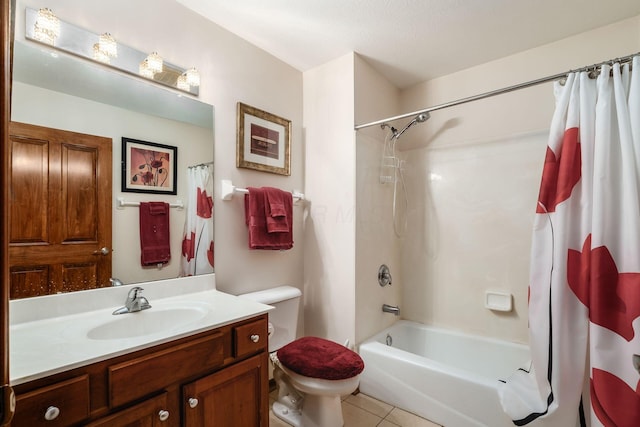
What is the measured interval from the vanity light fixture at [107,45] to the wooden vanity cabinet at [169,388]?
130 centimetres

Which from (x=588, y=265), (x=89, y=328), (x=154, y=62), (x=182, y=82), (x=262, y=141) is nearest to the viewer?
(x=89, y=328)

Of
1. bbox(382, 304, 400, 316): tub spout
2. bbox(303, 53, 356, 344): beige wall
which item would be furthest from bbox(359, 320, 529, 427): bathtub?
bbox(303, 53, 356, 344): beige wall

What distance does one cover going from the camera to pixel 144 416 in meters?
0.99

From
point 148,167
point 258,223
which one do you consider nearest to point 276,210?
point 258,223

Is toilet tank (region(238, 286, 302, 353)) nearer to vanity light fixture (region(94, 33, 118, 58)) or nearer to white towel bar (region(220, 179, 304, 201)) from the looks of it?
white towel bar (region(220, 179, 304, 201))

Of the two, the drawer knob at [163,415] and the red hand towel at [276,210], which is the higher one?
the red hand towel at [276,210]

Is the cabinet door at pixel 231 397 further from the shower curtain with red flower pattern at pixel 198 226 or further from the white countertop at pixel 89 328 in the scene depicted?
the shower curtain with red flower pattern at pixel 198 226

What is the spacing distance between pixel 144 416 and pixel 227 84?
5.54 ft

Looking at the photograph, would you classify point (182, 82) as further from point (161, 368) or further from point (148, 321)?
point (161, 368)

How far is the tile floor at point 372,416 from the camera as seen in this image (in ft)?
5.68

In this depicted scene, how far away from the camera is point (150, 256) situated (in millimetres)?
1493

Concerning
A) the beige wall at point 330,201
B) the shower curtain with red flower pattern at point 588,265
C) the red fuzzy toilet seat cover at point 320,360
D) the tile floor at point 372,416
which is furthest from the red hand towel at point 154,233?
the shower curtain with red flower pattern at point 588,265

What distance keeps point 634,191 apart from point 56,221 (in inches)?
91.3

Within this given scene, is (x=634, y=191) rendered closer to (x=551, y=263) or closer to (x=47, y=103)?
(x=551, y=263)
